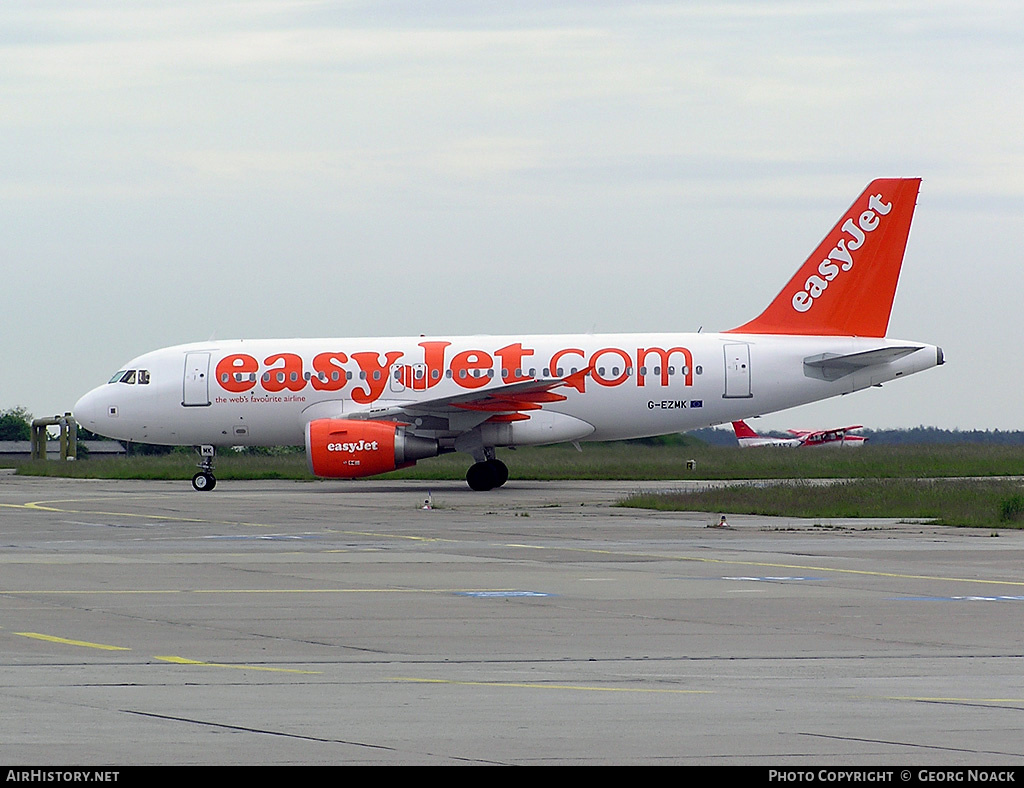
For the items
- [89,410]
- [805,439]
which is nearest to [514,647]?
[89,410]

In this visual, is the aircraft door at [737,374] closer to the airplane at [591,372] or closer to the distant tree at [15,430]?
the airplane at [591,372]

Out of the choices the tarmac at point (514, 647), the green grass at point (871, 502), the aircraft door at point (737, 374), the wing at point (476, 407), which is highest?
the aircraft door at point (737, 374)

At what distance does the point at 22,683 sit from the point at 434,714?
9.18ft

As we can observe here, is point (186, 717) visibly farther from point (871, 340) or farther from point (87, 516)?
point (871, 340)

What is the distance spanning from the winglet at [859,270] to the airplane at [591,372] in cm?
4

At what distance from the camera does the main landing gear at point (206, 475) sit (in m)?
37.7

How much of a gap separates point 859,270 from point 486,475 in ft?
35.0

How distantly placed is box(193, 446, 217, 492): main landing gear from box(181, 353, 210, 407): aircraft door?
137cm

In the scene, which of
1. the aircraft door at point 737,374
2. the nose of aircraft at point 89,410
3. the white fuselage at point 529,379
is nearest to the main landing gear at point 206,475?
the white fuselage at point 529,379

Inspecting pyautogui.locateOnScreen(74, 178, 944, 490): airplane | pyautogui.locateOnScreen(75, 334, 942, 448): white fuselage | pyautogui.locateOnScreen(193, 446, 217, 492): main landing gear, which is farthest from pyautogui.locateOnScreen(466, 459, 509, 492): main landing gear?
pyautogui.locateOnScreen(193, 446, 217, 492): main landing gear

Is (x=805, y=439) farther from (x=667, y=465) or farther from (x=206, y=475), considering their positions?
(x=206, y=475)

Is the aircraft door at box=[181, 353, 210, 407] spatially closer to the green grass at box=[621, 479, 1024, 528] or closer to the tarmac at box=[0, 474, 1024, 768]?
the green grass at box=[621, 479, 1024, 528]

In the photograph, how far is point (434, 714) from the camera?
26.4ft

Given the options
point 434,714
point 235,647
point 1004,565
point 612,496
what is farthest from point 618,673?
point 612,496
